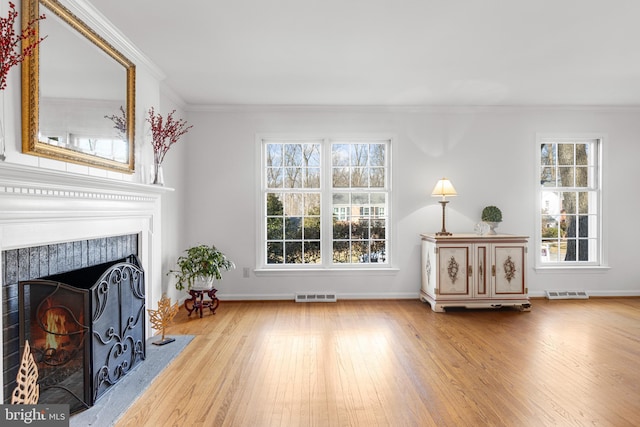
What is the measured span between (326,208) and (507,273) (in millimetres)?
2307

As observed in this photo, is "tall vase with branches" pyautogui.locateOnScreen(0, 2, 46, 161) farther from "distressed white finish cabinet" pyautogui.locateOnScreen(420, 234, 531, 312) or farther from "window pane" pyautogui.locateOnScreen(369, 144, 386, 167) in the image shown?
"distressed white finish cabinet" pyautogui.locateOnScreen(420, 234, 531, 312)

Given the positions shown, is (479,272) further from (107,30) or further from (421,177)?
(107,30)

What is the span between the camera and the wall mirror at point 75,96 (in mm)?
2148

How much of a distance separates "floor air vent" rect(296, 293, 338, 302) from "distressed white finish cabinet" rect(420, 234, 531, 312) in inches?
48.9

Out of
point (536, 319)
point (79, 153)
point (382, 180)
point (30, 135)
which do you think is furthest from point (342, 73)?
point (536, 319)

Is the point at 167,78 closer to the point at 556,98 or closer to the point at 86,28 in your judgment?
the point at 86,28

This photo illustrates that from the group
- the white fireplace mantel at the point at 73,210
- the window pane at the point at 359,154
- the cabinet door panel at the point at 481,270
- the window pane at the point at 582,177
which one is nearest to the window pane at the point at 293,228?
the window pane at the point at 359,154

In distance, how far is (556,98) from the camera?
4.98 metres

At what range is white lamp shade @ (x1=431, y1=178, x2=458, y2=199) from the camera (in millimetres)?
4926

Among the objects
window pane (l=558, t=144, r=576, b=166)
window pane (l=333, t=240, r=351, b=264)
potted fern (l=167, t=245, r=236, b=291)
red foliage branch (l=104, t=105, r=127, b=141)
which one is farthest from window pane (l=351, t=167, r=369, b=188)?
red foliage branch (l=104, t=105, r=127, b=141)

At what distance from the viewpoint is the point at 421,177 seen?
5312 mm

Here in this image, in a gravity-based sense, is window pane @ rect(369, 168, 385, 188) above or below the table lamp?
above

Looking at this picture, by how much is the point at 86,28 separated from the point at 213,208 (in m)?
2.79

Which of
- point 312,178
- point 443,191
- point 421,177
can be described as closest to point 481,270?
point 443,191
